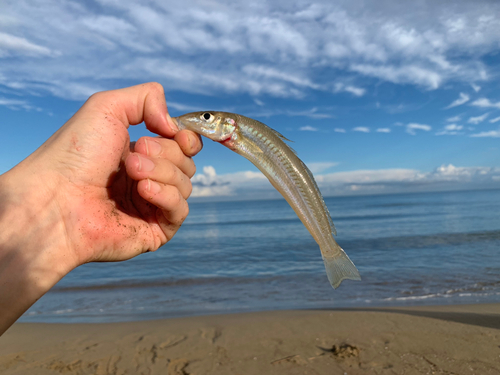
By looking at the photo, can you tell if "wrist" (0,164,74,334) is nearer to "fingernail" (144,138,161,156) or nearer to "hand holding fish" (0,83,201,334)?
"hand holding fish" (0,83,201,334)

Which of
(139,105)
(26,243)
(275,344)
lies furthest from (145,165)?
(275,344)

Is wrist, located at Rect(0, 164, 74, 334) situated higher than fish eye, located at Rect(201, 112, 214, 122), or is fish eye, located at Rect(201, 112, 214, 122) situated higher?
fish eye, located at Rect(201, 112, 214, 122)

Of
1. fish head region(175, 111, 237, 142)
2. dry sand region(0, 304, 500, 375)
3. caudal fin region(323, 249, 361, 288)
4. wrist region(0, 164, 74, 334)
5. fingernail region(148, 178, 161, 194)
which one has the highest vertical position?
fish head region(175, 111, 237, 142)

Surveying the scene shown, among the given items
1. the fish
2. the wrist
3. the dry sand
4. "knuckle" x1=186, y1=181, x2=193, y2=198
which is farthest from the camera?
the dry sand

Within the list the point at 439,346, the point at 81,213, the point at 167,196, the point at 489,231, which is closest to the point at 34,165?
the point at 81,213

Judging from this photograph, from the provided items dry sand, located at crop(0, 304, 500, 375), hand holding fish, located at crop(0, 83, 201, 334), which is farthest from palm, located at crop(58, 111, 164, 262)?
dry sand, located at crop(0, 304, 500, 375)

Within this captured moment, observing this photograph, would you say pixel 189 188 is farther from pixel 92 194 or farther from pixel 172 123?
pixel 92 194

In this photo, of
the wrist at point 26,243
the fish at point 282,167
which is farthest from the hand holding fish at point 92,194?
the fish at point 282,167
